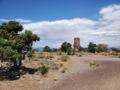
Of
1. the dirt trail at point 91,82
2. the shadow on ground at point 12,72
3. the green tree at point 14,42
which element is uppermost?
the green tree at point 14,42

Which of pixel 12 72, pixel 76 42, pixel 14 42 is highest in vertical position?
pixel 76 42

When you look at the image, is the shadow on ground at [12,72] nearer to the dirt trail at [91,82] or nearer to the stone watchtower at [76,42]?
the dirt trail at [91,82]

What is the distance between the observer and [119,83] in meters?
23.3

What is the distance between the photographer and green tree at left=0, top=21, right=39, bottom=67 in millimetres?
26094

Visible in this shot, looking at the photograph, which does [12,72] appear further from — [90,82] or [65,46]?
[65,46]

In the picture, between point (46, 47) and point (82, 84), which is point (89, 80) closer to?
point (82, 84)

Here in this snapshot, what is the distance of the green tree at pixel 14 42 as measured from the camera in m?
26.1

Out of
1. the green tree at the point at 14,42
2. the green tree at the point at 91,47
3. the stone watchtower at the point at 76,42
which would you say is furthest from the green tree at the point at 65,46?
the green tree at the point at 14,42

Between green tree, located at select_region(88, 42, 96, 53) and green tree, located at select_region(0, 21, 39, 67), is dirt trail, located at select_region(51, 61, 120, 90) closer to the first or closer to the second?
green tree, located at select_region(0, 21, 39, 67)

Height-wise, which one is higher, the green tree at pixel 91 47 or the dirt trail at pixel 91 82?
the green tree at pixel 91 47

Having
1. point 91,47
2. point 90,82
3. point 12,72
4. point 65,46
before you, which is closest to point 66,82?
point 90,82

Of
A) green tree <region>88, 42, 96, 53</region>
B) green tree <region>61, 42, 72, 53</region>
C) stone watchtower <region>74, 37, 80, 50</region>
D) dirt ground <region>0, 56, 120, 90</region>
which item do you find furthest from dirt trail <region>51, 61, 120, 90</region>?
stone watchtower <region>74, 37, 80, 50</region>

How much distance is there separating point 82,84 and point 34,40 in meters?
8.51

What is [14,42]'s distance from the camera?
27578mm
